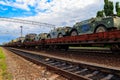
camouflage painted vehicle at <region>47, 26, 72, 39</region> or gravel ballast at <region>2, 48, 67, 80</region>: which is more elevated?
camouflage painted vehicle at <region>47, 26, 72, 39</region>

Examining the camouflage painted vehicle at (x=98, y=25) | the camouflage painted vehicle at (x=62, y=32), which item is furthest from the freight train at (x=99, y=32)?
the camouflage painted vehicle at (x=62, y=32)

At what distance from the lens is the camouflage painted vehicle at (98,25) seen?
476 inches

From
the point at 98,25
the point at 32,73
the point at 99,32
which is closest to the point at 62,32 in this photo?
the point at 98,25

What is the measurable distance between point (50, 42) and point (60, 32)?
1.84m

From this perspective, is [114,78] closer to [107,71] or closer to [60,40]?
[107,71]

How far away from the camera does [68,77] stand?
779cm

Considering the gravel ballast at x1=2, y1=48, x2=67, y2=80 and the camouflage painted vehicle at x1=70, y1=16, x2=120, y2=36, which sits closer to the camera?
the gravel ballast at x1=2, y1=48, x2=67, y2=80

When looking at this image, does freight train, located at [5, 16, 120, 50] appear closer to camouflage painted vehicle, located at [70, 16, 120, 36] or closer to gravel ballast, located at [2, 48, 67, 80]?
A: camouflage painted vehicle, located at [70, 16, 120, 36]

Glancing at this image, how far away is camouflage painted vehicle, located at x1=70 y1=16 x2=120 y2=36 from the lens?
12.1m

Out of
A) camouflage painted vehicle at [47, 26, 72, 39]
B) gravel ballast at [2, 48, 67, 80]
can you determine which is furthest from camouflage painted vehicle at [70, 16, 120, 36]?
gravel ballast at [2, 48, 67, 80]

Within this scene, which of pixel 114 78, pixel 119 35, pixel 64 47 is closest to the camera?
pixel 114 78

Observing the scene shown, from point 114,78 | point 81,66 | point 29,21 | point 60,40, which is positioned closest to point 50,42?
point 60,40

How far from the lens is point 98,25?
13.0 m

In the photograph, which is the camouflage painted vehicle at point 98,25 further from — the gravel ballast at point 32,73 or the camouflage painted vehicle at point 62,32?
the gravel ballast at point 32,73
